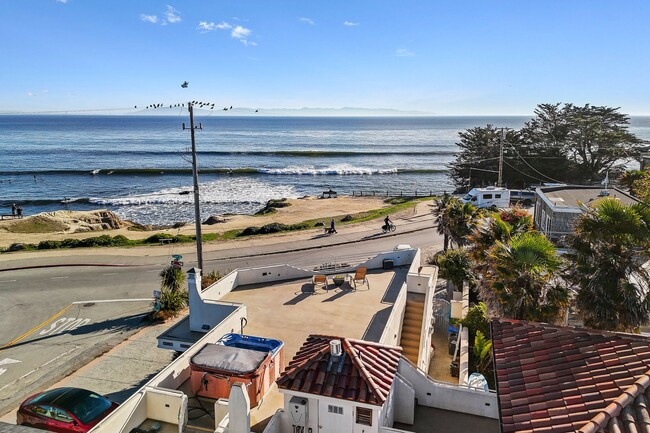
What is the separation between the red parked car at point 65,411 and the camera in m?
10.8

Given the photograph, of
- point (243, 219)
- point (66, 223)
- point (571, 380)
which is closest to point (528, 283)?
point (571, 380)

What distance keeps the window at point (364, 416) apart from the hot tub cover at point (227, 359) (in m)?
2.85

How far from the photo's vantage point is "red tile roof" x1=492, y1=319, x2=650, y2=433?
245 inches

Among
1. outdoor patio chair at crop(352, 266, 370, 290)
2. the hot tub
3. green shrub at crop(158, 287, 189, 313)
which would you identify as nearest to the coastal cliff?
green shrub at crop(158, 287, 189, 313)

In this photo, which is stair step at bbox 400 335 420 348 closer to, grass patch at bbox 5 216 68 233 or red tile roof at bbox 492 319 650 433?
red tile roof at bbox 492 319 650 433

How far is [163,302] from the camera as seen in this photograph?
20.8m

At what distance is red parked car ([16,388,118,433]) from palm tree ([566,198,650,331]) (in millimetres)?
11552

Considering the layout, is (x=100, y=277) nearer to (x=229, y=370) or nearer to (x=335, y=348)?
(x=229, y=370)

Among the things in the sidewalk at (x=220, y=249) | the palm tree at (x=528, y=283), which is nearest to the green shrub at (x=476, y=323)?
the palm tree at (x=528, y=283)

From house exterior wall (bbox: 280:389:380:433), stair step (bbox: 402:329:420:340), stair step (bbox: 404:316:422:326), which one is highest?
house exterior wall (bbox: 280:389:380:433)

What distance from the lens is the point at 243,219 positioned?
4803cm

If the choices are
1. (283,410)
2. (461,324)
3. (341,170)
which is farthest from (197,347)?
(341,170)

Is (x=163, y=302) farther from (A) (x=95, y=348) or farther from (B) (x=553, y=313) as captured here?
(B) (x=553, y=313)

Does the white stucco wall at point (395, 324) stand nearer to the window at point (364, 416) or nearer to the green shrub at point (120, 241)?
the window at point (364, 416)
